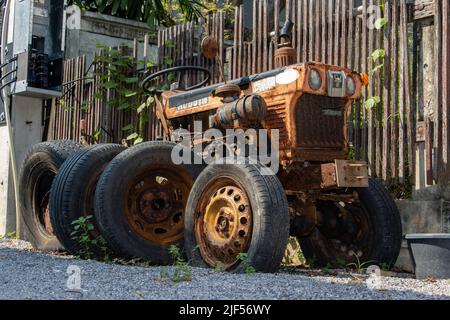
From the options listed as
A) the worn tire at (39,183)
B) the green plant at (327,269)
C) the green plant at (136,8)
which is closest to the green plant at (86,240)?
the worn tire at (39,183)

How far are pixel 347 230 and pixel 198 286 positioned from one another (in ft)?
6.85

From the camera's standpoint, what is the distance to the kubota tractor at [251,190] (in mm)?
4586

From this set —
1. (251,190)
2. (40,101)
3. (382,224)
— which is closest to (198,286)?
(251,190)

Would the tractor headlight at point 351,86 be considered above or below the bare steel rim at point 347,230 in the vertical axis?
above

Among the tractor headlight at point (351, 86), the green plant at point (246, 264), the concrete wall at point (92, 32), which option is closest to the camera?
the green plant at point (246, 264)

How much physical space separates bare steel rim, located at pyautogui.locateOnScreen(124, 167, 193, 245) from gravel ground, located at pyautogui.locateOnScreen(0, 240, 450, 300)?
84 cm

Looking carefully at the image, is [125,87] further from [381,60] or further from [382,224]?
[382,224]

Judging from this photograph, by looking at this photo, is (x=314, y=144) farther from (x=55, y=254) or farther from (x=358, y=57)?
(x=55, y=254)

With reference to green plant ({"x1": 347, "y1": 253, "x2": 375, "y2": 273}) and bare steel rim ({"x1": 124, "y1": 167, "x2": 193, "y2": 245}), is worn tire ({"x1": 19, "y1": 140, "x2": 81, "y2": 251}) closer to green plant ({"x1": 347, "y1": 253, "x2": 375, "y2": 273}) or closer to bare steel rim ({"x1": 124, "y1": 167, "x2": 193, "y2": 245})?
bare steel rim ({"x1": 124, "y1": 167, "x2": 193, "y2": 245})

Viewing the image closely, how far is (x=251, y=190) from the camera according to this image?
14.6 feet

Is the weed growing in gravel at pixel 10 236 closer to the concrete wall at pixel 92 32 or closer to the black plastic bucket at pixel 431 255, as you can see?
the concrete wall at pixel 92 32

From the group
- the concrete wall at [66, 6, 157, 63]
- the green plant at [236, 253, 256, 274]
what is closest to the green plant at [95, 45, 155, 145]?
the concrete wall at [66, 6, 157, 63]

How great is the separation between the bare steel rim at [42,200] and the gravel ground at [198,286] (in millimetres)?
2032

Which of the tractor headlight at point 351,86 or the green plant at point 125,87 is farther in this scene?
the green plant at point 125,87
